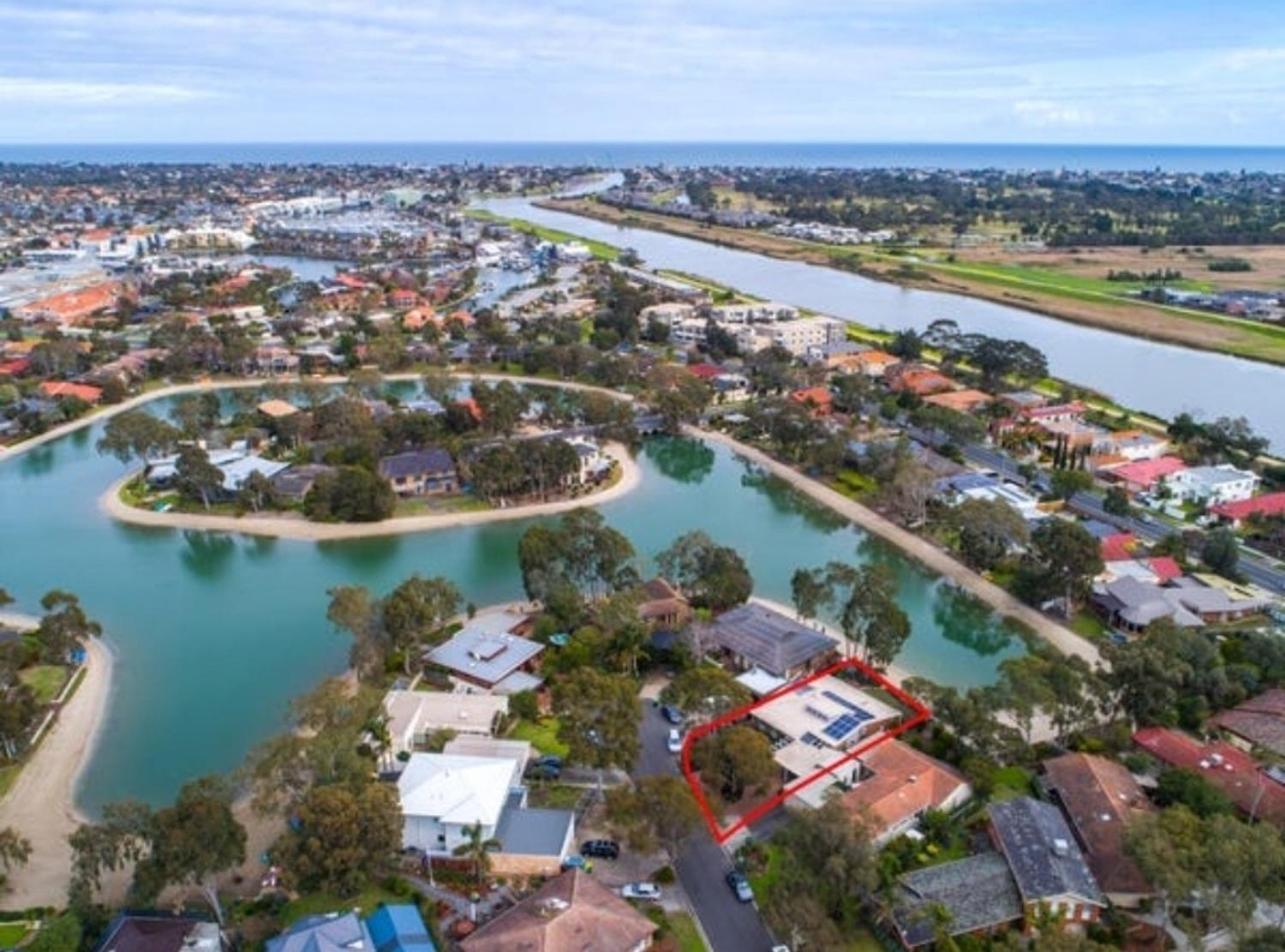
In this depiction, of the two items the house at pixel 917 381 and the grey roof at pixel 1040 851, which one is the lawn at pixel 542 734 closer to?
the grey roof at pixel 1040 851

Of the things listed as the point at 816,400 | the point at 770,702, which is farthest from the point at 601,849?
the point at 816,400

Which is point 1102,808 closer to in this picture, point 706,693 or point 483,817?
point 706,693

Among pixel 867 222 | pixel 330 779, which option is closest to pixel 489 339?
pixel 330 779

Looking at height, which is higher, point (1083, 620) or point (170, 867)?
Result: point (170, 867)

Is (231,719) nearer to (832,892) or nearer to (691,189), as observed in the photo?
(832,892)

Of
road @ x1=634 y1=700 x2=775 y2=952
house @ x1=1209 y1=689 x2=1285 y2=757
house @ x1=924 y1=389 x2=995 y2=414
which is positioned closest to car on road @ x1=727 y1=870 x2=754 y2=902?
road @ x1=634 y1=700 x2=775 y2=952

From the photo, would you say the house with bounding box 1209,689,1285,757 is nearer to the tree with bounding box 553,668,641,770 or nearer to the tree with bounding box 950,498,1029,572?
the tree with bounding box 950,498,1029,572
